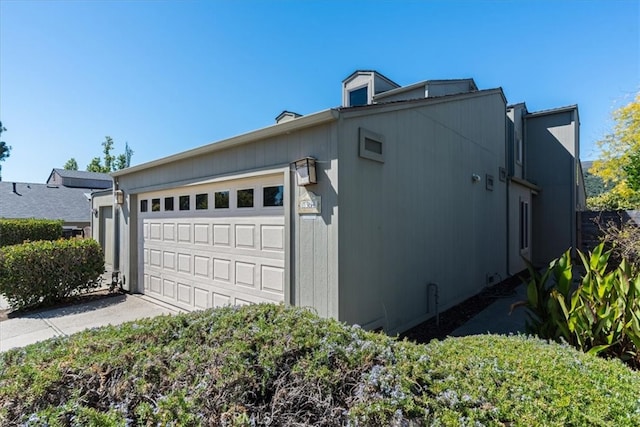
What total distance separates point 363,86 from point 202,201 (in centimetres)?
685

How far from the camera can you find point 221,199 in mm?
5746

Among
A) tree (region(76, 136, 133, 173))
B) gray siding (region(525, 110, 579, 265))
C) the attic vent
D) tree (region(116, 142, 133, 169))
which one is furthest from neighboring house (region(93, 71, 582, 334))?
tree (region(116, 142, 133, 169))

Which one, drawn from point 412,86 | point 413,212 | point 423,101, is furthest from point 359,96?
point 413,212

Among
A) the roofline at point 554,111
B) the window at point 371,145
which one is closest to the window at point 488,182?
the window at point 371,145

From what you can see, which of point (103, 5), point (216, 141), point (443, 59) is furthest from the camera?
point (443, 59)

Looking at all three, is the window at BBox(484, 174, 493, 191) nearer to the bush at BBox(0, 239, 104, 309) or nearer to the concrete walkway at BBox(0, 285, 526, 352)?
the concrete walkway at BBox(0, 285, 526, 352)

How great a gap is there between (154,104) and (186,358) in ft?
39.1

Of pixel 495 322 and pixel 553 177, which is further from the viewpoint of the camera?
pixel 553 177

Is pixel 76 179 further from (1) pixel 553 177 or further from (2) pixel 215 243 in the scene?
(1) pixel 553 177

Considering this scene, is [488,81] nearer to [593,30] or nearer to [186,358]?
[593,30]

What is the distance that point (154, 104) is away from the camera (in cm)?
1142

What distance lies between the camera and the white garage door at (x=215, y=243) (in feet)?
15.8

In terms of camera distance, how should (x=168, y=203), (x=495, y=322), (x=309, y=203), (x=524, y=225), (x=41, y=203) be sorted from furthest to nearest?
(x=41, y=203)
(x=524, y=225)
(x=168, y=203)
(x=495, y=322)
(x=309, y=203)

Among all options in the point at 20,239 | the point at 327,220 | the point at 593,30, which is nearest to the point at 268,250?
the point at 327,220
